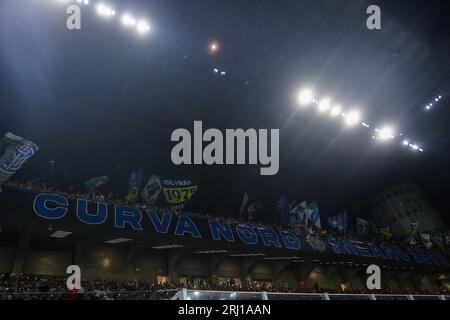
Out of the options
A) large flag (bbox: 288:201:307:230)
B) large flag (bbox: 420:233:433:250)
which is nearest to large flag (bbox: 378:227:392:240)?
large flag (bbox: 420:233:433:250)

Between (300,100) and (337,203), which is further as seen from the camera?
(337,203)

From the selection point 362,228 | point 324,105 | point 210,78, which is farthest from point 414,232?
point 210,78

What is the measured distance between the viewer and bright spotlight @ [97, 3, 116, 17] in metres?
18.7

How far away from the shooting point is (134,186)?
89.7 ft

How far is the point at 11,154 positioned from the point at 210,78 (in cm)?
1370

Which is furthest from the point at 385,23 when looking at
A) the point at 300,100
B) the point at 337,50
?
the point at 300,100

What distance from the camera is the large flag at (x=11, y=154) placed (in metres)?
18.7

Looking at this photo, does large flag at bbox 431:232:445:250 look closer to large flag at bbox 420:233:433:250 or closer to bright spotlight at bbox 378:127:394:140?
large flag at bbox 420:233:433:250

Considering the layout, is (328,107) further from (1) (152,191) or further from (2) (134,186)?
(2) (134,186)

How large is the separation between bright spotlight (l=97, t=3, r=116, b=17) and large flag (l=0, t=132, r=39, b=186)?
27.9 ft

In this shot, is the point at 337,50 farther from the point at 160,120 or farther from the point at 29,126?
the point at 29,126

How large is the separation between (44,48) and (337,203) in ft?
126

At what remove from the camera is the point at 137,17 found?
19922 millimetres

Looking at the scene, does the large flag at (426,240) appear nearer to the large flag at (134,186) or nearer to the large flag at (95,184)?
the large flag at (134,186)
